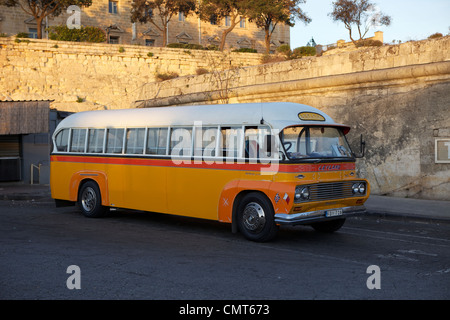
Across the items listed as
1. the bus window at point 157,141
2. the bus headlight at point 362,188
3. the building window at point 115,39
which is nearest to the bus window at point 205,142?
the bus window at point 157,141

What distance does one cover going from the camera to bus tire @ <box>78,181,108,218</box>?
12.1 meters

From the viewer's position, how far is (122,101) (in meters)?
38.3

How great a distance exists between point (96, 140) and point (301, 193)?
231 inches

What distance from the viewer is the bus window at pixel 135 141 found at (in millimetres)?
11102

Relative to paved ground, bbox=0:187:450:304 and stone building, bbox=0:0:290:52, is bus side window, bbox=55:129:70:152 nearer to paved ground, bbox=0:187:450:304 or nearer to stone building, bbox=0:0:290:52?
paved ground, bbox=0:187:450:304

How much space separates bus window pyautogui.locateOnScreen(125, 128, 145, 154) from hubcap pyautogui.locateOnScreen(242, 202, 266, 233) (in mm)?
3261

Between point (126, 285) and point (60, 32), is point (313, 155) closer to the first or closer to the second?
point (126, 285)

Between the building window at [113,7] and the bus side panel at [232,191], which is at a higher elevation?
the building window at [113,7]

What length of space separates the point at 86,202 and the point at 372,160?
8450mm

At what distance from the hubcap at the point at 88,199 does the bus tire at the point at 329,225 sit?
17.4 feet
